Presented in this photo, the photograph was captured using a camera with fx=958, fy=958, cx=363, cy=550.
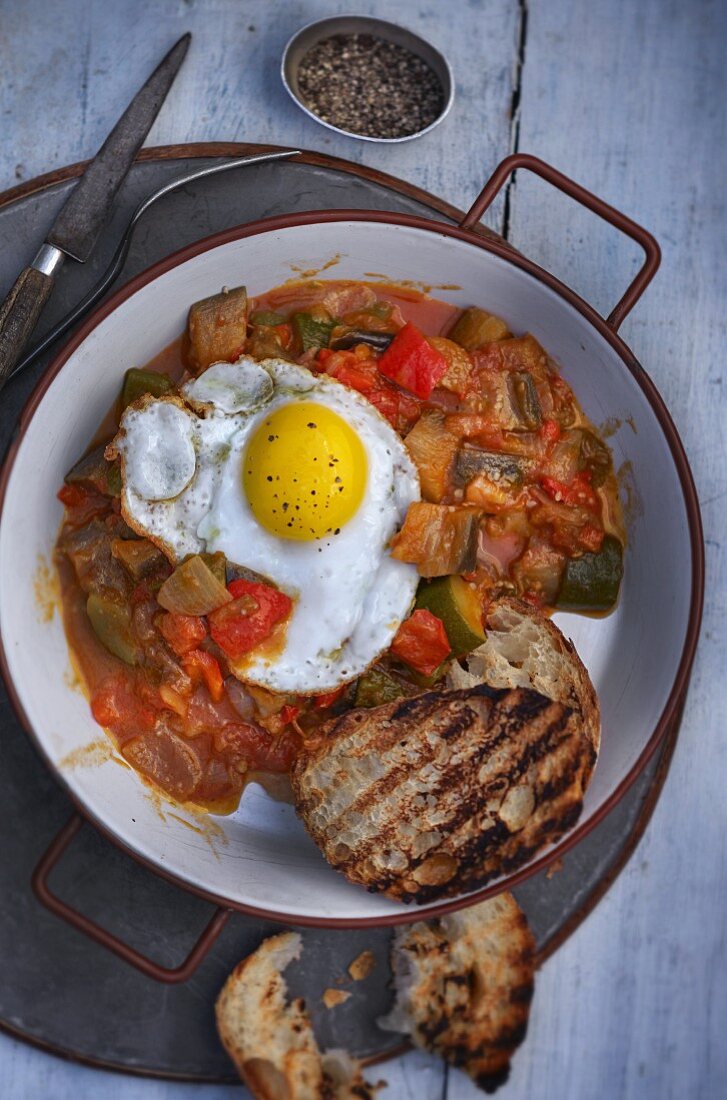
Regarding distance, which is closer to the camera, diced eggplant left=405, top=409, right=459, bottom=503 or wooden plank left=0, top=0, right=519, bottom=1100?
diced eggplant left=405, top=409, right=459, bottom=503

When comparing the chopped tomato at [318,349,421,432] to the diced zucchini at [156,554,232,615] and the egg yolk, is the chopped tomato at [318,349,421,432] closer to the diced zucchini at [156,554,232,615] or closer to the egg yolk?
the egg yolk

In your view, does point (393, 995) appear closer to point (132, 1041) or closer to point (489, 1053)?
point (489, 1053)

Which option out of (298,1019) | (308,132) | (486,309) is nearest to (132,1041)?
(298,1019)

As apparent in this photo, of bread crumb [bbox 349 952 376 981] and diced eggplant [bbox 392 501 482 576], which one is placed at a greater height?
diced eggplant [bbox 392 501 482 576]

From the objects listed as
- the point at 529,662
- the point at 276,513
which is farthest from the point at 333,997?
the point at 276,513

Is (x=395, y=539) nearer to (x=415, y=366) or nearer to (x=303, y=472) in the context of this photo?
(x=303, y=472)

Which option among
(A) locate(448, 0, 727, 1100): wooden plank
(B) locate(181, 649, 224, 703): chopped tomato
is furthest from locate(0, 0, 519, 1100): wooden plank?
(B) locate(181, 649, 224, 703): chopped tomato

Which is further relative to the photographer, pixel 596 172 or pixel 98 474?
pixel 596 172

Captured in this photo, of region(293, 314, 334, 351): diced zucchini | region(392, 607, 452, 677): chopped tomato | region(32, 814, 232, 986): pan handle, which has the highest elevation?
region(293, 314, 334, 351): diced zucchini

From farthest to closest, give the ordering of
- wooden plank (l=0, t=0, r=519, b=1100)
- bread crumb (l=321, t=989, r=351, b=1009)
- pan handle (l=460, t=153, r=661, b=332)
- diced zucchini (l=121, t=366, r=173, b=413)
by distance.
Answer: wooden plank (l=0, t=0, r=519, b=1100)
bread crumb (l=321, t=989, r=351, b=1009)
diced zucchini (l=121, t=366, r=173, b=413)
pan handle (l=460, t=153, r=661, b=332)
